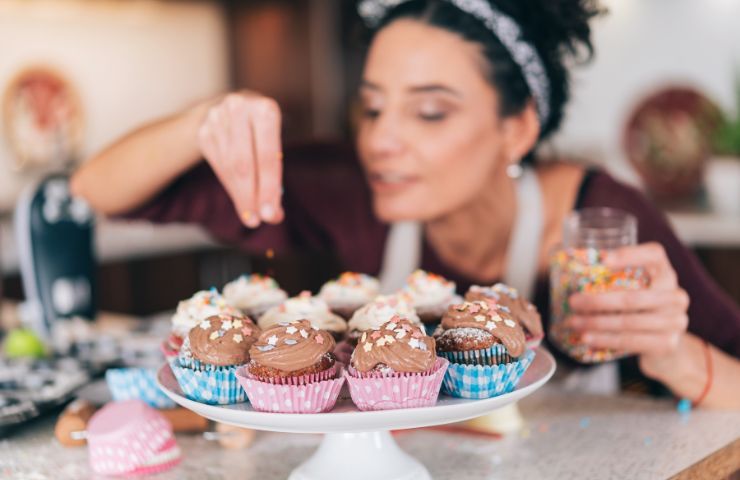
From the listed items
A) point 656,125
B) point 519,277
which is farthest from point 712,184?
point 519,277

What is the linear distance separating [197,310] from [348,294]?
0.27m

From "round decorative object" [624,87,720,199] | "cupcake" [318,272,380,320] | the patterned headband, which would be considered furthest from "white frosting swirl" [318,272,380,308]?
"round decorative object" [624,87,720,199]

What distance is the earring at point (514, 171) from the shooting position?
1898 millimetres

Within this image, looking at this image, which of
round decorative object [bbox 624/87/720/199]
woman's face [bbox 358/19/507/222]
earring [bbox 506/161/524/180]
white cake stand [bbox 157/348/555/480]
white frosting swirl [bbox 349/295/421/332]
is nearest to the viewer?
white cake stand [bbox 157/348/555/480]

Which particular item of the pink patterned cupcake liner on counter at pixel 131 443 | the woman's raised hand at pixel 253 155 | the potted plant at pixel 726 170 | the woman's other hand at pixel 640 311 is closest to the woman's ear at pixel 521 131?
the woman's other hand at pixel 640 311

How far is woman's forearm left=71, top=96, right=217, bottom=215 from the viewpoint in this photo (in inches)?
60.7

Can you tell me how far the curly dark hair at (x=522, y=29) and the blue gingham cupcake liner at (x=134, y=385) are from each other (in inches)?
36.4

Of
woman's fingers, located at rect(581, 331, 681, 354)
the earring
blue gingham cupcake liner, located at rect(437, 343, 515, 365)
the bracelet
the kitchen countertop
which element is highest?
the earring

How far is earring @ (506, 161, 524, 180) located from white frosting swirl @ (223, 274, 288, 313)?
2.48ft

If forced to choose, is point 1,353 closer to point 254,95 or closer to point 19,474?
point 19,474

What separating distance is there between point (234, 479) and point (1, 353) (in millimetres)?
857

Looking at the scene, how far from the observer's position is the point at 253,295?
4.35ft

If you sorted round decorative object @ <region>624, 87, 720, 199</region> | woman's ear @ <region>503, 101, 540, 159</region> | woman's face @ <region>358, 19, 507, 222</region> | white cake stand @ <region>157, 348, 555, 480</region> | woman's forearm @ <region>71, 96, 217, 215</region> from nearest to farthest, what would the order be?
white cake stand @ <region>157, 348, 555, 480</region>, woman's forearm @ <region>71, 96, 217, 215</region>, woman's face @ <region>358, 19, 507, 222</region>, woman's ear @ <region>503, 101, 540, 159</region>, round decorative object @ <region>624, 87, 720, 199</region>

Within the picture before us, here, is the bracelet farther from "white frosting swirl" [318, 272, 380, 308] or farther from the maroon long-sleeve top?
"white frosting swirl" [318, 272, 380, 308]
